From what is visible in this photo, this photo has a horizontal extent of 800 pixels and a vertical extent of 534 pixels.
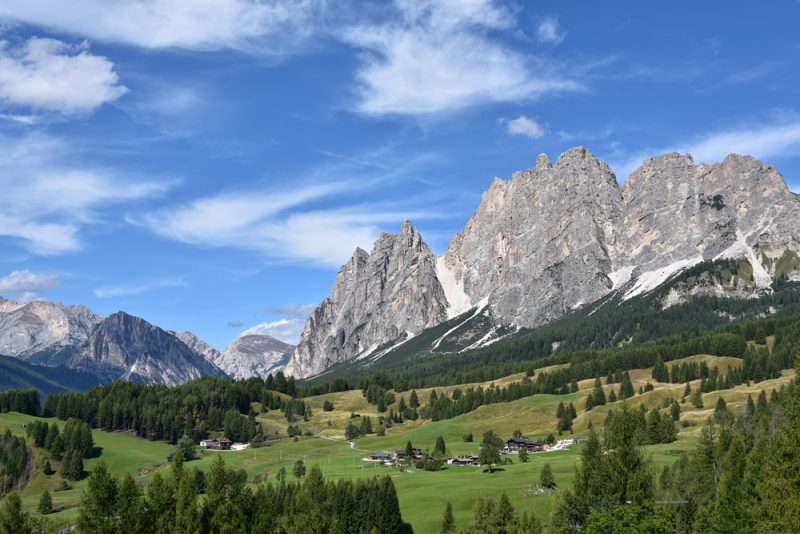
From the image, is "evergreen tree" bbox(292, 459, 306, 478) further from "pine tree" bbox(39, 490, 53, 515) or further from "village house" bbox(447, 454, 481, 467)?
"pine tree" bbox(39, 490, 53, 515)

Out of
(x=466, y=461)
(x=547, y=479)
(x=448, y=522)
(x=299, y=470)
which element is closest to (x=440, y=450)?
(x=466, y=461)

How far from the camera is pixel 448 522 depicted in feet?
389

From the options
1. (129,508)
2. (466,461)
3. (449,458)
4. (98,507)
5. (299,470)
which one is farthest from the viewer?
(449,458)

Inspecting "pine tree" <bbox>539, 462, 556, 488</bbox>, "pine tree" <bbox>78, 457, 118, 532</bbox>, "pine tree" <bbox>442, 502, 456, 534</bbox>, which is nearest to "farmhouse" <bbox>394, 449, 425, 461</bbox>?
"pine tree" <bbox>539, 462, 556, 488</bbox>

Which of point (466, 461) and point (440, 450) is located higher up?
point (440, 450)

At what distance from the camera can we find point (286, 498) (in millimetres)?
132750

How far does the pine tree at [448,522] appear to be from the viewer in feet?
385

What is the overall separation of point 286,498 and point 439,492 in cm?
2655

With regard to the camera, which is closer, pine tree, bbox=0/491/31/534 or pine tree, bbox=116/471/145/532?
pine tree, bbox=0/491/31/534

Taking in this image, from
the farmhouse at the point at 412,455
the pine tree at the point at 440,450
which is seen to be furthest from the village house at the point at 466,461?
the farmhouse at the point at 412,455

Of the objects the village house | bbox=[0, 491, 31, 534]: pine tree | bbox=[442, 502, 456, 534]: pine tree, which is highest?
bbox=[0, 491, 31, 534]: pine tree

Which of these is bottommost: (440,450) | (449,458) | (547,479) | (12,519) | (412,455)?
(547,479)

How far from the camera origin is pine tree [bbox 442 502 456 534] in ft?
385

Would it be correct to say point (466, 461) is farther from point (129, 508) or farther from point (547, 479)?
point (129, 508)
